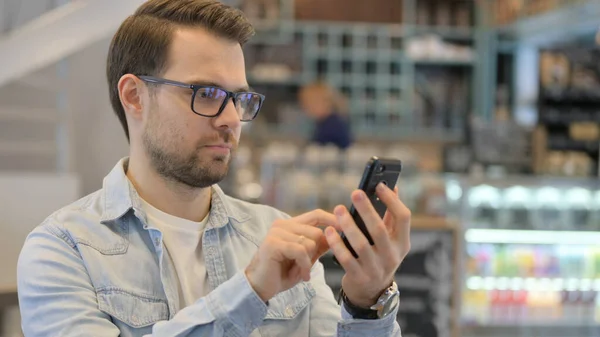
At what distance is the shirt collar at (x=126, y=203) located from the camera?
1.53 metres

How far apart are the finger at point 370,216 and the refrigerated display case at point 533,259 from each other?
12.6ft

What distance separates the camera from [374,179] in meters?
1.27

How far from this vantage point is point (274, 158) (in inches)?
182

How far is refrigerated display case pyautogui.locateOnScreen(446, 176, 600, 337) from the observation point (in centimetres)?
508

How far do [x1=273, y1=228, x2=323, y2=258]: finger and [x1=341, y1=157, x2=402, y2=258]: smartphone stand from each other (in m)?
0.06

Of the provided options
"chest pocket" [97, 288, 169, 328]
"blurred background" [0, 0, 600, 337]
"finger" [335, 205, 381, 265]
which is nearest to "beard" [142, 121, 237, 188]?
"chest pocket" [97, 288, 169, 328]

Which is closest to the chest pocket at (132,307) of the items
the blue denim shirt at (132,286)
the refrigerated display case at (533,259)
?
the blue denim shirt at (132,286)

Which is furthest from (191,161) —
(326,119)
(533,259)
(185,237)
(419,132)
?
(419,132)

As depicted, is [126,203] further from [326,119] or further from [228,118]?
[326,119]

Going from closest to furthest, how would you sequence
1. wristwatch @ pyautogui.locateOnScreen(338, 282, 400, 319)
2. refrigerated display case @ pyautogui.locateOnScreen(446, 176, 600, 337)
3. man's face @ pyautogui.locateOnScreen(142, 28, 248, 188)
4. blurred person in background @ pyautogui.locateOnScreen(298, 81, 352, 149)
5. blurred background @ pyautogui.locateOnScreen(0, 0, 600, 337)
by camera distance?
wristwatch @ pyautogui.locateOnScreen(338, 282, 400, 319) → man's face @ pyautogui.locateOnScreen(142, 28, 248, 188) → blurred background @ pyautogui.locateOnScreen(0, 0, 600, 337) → refrigerated display case @ pyautogui.locateOnScreen(446, 176, 600, 337) → blurred person in background @ pyautogui.locateOnScreen(298, 81, 352, 149)

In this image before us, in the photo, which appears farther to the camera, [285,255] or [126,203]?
[126,203]

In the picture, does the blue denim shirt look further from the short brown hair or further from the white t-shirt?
the short brown hair

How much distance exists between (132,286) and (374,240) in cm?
51

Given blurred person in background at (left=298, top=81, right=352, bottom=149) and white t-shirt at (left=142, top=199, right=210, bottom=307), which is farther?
blurred person in background at (left=298, top=81, right=352, bottom=149)
